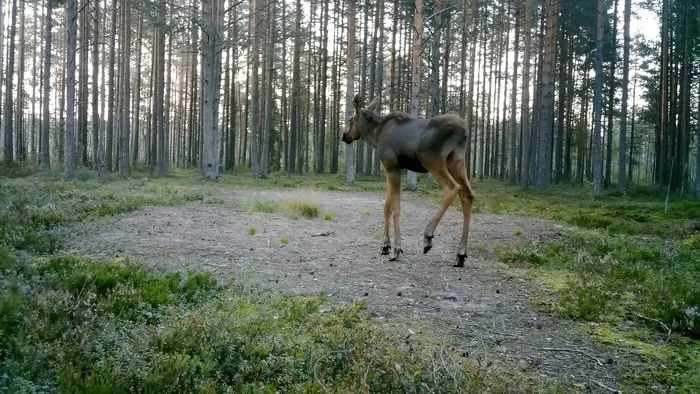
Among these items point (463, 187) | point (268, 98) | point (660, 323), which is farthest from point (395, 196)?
point (268, 98)

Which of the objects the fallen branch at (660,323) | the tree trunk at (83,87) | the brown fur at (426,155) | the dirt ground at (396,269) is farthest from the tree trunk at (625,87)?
the tree trunk at (83,87)

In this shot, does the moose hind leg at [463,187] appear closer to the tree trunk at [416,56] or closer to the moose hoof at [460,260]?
the moose hoof at [460,260]

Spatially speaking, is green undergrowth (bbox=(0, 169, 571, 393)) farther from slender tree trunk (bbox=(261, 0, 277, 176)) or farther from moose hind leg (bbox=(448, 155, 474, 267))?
slender tree trunk (bbox=(261, 0, 277, 176))

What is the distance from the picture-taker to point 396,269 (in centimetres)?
696

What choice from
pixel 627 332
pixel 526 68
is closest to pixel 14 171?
pixel 526 68

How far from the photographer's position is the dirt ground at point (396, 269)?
13.5 feet

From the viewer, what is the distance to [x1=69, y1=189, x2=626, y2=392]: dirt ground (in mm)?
4130

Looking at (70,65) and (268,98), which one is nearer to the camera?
(70,65)

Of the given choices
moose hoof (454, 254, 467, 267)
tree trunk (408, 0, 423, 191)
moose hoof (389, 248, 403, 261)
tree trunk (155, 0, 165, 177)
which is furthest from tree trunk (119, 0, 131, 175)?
moose hoof (454, 254, 467, 267)

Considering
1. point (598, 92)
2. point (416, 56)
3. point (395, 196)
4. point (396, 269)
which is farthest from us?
point (598, 92)

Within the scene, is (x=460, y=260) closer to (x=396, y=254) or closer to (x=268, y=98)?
(x=396, y=254)

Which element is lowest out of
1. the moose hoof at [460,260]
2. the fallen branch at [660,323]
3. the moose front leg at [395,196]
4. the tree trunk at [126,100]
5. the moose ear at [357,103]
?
the fallen branch at [660,323]

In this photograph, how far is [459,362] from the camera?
144 inches

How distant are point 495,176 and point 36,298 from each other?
1659 inches
